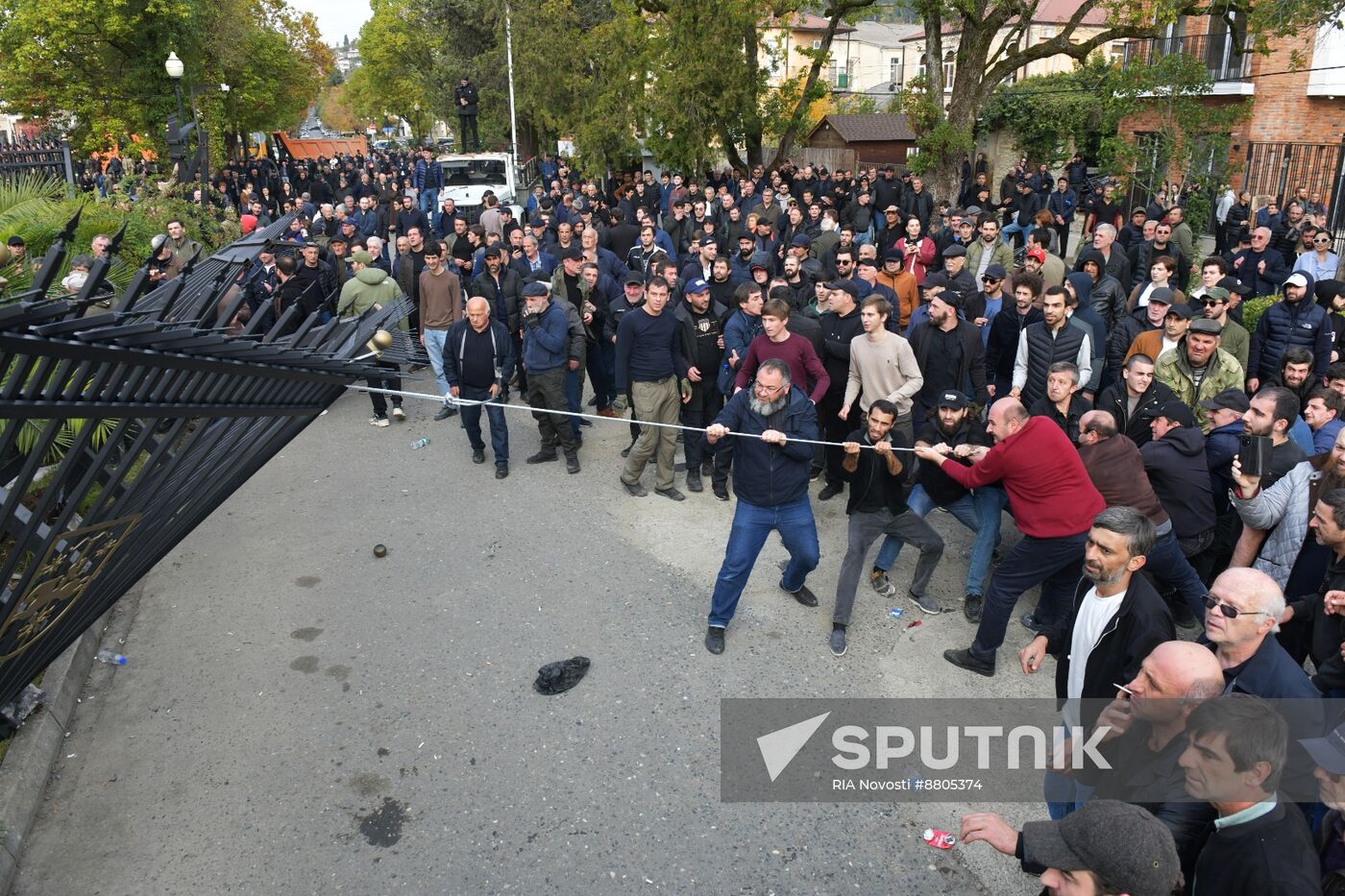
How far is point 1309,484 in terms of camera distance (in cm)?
470

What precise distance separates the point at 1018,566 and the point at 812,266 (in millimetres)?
4765

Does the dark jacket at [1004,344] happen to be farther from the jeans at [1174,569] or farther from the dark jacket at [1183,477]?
the jeans at [1174,569]

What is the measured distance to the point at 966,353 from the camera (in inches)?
283

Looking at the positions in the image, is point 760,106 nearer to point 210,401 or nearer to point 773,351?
point 773,351

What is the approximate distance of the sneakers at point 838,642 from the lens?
561cm

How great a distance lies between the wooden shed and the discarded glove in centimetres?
2649

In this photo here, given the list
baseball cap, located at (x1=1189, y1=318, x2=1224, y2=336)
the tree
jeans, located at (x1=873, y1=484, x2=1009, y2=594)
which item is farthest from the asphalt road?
the tree

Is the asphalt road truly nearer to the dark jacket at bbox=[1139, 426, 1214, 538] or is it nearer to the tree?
the dark jacket at bbox=[1139, 426, 1214, 538]

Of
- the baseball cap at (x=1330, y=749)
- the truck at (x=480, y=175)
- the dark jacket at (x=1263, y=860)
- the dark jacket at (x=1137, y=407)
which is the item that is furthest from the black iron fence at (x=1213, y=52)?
the dark jacket at (x=1263, y=860)

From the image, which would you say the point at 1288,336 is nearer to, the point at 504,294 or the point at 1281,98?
the point at 504,294

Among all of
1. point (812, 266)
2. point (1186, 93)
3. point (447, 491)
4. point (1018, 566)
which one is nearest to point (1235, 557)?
point (1018, 566)

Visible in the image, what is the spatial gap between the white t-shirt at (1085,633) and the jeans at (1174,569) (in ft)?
5.25

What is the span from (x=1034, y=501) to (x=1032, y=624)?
1232mm

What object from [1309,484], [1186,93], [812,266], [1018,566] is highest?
[1186,93]
